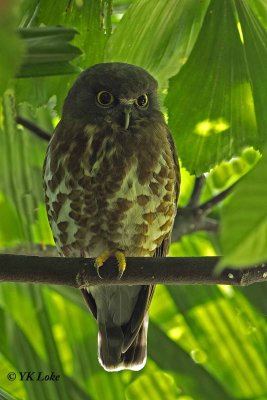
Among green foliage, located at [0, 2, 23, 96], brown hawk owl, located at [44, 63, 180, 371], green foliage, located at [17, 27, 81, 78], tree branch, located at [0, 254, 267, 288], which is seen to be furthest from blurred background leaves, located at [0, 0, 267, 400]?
green foliage, located at [0, 2, 23, 96]

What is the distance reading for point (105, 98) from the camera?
2562 millimetres

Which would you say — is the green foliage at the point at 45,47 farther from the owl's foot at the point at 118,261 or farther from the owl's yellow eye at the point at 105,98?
the owl's yellow eye at the point at 105,98

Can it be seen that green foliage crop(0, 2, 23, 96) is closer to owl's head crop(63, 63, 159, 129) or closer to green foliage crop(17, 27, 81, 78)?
green foliage crop(17, 27, 81, 78)

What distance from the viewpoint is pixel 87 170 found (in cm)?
238

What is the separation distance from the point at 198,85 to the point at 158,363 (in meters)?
1.23

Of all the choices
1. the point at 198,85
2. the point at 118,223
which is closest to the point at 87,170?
the point at 118,223

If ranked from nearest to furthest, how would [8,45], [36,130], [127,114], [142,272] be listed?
[8,45], [142,272], [127,114], [36,130]

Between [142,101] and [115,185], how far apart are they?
16.1 inches

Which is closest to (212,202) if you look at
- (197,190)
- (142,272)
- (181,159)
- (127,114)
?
(197,190)

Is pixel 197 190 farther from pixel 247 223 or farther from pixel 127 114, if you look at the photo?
pixel 247 223

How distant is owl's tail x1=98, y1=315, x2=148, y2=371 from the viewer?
255cm

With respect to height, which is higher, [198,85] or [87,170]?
[198,85]

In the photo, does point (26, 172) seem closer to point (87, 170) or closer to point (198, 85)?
point (87, 170)

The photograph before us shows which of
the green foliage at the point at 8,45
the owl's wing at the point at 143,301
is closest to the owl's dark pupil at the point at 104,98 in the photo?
the owl's wing at the point at 143,301
